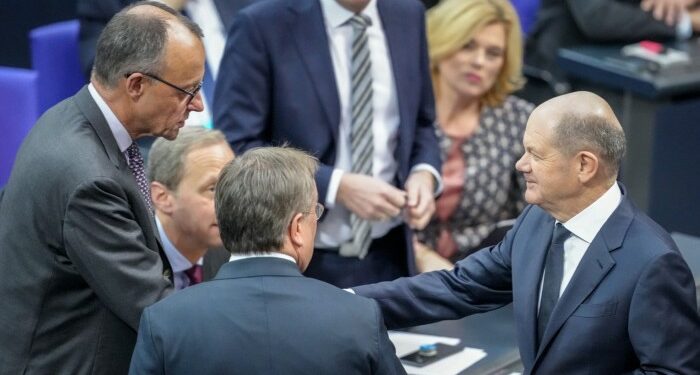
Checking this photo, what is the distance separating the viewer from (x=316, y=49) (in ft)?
13.0

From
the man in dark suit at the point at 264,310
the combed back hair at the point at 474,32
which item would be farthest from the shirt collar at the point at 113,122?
the combed back hair at the point at 474,32

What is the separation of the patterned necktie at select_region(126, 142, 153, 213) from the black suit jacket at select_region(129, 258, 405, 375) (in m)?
0.53

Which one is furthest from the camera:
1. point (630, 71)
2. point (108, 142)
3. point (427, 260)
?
point (630, 71)

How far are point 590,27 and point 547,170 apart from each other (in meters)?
3.22

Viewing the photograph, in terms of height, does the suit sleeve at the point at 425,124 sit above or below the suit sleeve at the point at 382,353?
below

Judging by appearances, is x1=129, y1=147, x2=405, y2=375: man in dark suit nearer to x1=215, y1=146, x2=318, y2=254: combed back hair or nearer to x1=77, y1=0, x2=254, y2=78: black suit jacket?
x1=215, y1=146, x2=318, y2=254: combed back hair

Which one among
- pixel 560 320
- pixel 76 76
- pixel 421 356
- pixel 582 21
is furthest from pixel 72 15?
pixel 560 320

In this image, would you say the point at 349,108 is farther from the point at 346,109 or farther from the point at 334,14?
the point at 334,14

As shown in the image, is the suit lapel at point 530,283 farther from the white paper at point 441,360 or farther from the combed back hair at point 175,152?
the combed back hair at point 175,152

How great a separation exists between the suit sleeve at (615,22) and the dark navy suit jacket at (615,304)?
296cm

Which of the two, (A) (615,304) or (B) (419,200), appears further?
(B) (419,200)

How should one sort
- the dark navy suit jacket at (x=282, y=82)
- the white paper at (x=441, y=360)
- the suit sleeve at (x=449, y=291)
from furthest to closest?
the dark navy suit jacket at (x=282, y=82) < the white paper at (x=441, y=360) < the suit sleeve at (x=449, y=291)

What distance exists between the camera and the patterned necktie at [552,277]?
2.96m

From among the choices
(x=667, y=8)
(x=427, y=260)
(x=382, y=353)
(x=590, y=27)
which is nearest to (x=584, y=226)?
(x=382, y=353)
